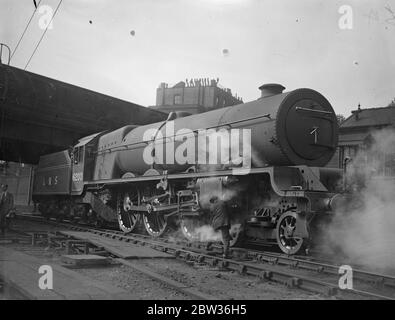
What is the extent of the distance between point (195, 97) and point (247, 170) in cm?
4439

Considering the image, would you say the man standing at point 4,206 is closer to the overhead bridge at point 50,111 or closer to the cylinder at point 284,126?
the cylinder at point 284,126

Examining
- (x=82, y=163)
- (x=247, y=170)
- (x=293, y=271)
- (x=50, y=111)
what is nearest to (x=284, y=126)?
(x=247, y=170)

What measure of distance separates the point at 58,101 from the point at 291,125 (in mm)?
15094

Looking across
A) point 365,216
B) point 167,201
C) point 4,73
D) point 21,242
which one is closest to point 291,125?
point 365,216

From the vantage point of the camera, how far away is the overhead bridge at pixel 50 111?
18.9 m

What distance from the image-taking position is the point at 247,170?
8.38m

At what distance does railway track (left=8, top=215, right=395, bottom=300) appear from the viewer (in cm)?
550

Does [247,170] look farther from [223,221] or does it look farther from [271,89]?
[271,89]

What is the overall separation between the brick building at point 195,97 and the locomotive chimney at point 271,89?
36769 millimetres

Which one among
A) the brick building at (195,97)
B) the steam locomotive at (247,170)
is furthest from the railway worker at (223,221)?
the brick building at (195,97)

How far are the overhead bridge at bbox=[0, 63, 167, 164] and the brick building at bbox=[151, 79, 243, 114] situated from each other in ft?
77.5

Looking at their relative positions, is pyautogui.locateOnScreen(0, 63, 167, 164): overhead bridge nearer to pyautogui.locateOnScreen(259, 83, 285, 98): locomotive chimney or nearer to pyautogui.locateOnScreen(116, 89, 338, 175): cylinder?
pyautogui.locateOnScreen(116, 89, 338, 175): cylinder

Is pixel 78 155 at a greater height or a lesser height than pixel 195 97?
lesser

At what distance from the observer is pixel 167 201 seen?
11.0m
